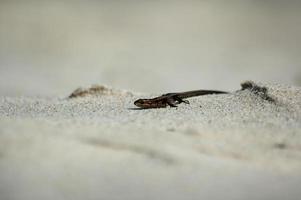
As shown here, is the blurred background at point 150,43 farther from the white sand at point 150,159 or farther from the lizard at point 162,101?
the white sand at point 150,159

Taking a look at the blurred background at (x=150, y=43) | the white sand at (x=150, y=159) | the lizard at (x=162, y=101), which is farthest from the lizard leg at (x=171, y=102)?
the blurred background at (x=150, y=43)

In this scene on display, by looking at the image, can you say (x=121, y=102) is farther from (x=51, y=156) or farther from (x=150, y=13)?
(x=150, y=13)

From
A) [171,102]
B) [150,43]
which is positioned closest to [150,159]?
[171,102]

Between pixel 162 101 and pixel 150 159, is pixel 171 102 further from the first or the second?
pixel 150 159

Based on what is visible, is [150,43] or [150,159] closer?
[150,159]

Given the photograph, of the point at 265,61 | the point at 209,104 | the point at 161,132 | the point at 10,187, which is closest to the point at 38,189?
the point at 10,187

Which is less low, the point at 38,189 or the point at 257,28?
the point at 257,28
